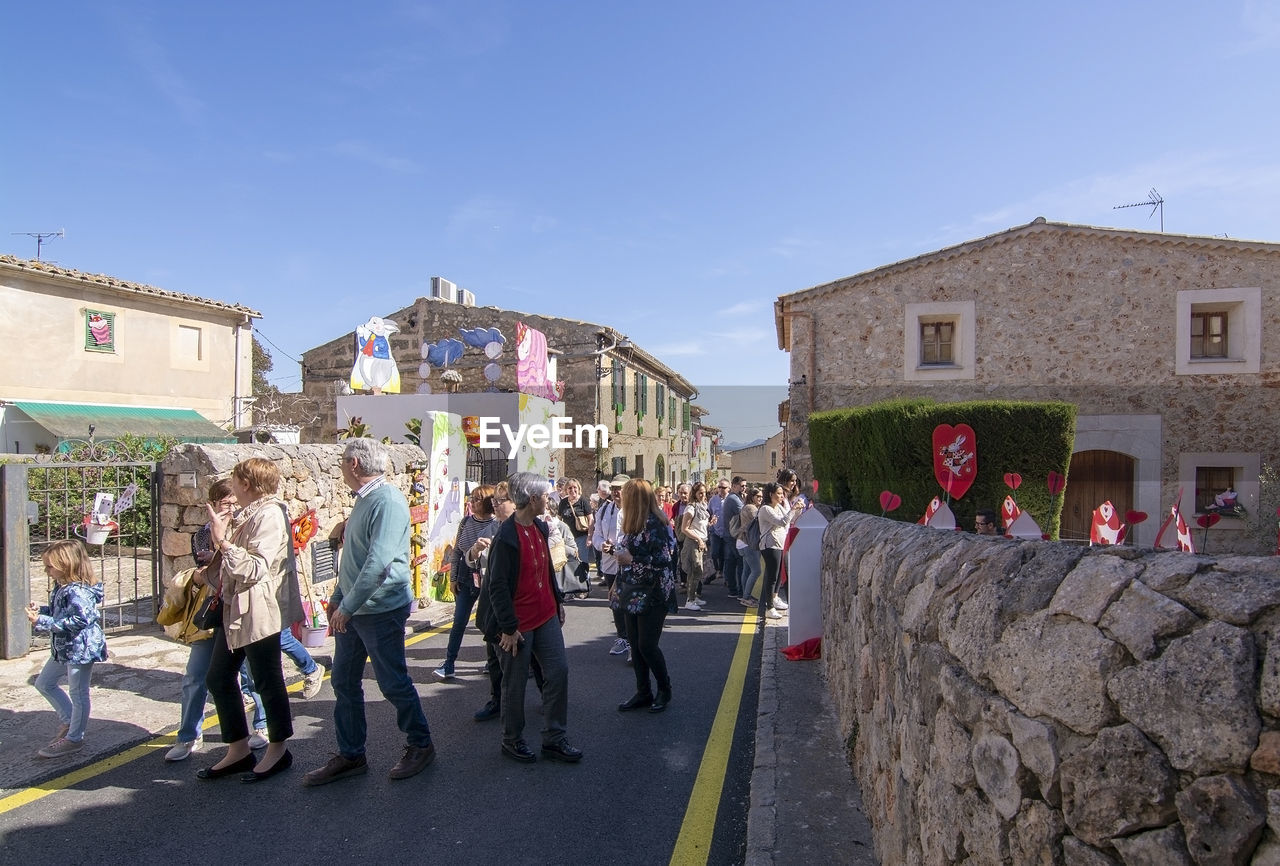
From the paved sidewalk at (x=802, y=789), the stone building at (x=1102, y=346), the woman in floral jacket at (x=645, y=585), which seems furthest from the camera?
the stone building at (x=1102, y=346)

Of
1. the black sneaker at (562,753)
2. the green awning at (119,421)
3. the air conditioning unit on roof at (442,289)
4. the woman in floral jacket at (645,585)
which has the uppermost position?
the air conditioning unit on roof at (442,289)

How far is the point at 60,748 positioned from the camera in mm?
4660

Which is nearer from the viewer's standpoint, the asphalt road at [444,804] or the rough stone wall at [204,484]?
the asphalt road at [444,804]

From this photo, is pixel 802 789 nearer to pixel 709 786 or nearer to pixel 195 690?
pixel 709 786

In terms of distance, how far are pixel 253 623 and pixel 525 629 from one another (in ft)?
5.10

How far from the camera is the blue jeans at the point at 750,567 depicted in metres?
10.3

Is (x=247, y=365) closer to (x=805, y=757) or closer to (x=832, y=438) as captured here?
(x=832, y=438)

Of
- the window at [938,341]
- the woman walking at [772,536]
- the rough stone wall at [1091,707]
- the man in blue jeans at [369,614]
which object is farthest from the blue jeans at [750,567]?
the window at [938,341]

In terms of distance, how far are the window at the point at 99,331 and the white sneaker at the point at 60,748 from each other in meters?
19.5

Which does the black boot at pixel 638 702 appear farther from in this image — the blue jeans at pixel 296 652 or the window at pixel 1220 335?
the window at pixel 1220 335

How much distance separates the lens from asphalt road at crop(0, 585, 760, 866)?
12.0ft

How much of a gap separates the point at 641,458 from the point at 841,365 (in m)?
11.0

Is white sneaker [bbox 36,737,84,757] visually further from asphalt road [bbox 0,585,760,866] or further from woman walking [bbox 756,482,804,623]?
woman walking [bbox 756,482,804,623]

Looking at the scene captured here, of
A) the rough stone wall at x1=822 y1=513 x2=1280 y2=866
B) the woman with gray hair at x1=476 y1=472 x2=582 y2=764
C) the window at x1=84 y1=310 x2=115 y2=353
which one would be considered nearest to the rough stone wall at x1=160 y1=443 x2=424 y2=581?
the woman with gray hair at x1=476 y1=472 x2=582 y2=764
